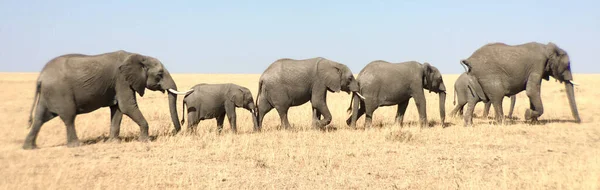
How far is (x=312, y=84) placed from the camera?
14508 mm

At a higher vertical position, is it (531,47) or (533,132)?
(531,47)

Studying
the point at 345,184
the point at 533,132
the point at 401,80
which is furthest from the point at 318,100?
the point at 345,184

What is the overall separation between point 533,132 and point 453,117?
16.6 feet

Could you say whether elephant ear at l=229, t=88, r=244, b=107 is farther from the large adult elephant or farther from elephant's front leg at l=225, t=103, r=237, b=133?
the large adult elephant

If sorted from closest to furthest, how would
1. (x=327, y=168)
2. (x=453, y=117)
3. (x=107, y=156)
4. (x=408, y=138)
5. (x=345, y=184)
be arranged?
(x=345, y=184) → (x=327, y=168) → (x=107, y=156) → (x=408, y=138) → (x=453, y=117)

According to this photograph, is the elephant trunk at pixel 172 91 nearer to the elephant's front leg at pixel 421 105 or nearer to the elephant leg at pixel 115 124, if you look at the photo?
the elephant leg at pixel 115 124

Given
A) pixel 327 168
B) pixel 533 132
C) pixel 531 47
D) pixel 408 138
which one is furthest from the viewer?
pixel 531 47

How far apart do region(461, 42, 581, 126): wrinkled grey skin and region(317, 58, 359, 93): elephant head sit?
3469 mm

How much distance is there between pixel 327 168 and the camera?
923 centimetres

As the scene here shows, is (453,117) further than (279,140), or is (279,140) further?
(453,117)

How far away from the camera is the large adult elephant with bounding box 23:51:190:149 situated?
11391mm

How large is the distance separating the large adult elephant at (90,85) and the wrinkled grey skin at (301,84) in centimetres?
295

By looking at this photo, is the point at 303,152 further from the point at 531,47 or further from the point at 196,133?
the point at 531,47

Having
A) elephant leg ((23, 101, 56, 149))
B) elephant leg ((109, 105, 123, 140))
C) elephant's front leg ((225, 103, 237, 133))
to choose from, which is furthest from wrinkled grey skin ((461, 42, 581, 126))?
elephant leg ((23, 101, 56, 149))
